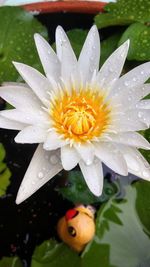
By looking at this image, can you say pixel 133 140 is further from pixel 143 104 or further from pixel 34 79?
pixel 34 79

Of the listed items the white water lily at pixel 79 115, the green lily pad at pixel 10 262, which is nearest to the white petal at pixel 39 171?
the white water lily at pixel 79 115

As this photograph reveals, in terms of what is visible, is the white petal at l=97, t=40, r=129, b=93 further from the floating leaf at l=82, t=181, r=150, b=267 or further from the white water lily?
the floating leaf at l=82, t=181, r=150, b=267

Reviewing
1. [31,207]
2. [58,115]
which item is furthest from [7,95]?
[31,207]

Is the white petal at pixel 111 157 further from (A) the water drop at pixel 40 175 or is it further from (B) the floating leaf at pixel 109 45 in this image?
(B) the floating leaf at pixel 109 45

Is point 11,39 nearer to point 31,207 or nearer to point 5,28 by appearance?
point 5,28

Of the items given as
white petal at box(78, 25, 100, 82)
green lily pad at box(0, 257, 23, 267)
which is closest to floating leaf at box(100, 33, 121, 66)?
white petal at box(78, 25, 100, 82)

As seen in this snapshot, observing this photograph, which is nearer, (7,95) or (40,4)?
(7,95)
